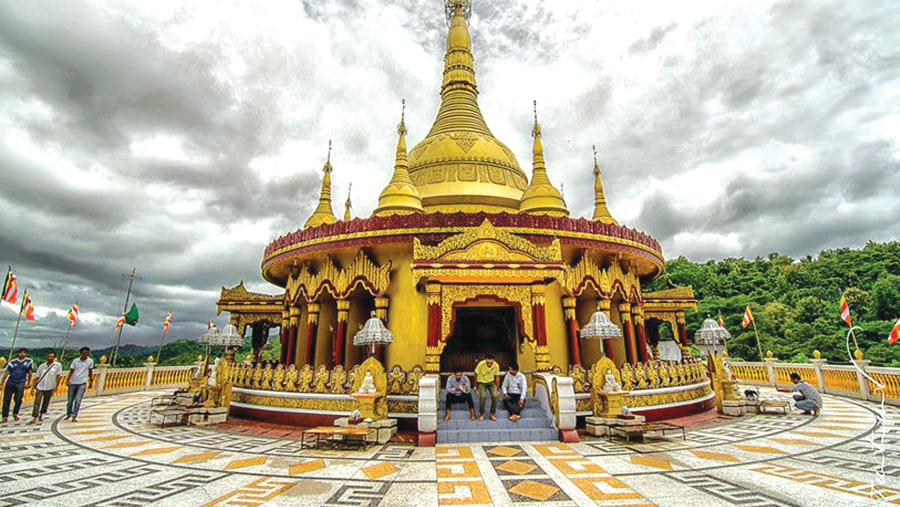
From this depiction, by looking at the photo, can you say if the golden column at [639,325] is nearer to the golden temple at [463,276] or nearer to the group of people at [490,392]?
the golden temple at [463,276]

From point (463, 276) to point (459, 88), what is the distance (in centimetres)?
1602

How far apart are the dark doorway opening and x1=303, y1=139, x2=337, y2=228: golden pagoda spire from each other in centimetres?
915

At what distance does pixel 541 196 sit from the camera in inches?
647

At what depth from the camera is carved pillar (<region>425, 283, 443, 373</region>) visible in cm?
1048

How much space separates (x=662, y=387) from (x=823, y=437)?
3338mm

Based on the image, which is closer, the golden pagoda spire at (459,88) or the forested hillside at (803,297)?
the golden pagoda spire at (459,88)

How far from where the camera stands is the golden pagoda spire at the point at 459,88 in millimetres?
21577

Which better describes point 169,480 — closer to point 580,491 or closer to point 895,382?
point 580,491

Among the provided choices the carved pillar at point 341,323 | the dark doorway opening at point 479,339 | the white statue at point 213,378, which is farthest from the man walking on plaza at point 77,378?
the dark doorway opening at point 479,339

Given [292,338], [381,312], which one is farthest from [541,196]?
[292,338]

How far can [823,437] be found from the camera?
9.09 metres

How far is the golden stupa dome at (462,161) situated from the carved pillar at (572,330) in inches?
222

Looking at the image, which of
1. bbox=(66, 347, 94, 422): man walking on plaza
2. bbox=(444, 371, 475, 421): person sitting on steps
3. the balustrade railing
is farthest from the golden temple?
bbox=(66, 347, 94, 422): man walking on plaza

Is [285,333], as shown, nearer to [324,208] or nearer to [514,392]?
[324,208]
